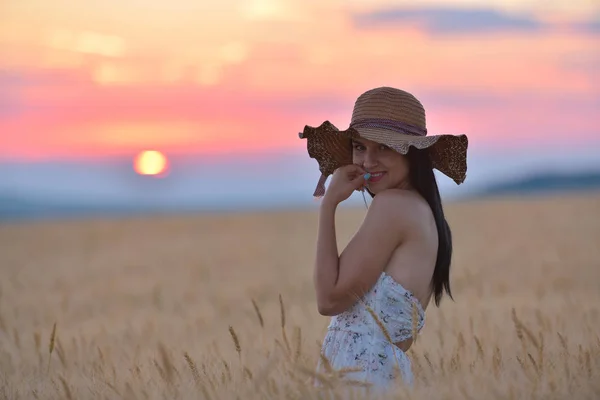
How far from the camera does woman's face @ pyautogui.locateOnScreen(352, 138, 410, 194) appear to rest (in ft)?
11.8

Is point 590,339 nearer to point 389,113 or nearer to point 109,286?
point 389,113

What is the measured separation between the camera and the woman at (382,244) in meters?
3.46

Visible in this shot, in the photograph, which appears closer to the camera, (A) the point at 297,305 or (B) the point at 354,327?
(B) the point at 354,327

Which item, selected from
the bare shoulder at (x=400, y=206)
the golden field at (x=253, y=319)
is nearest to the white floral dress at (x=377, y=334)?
the golden field at (x=253, y=319)

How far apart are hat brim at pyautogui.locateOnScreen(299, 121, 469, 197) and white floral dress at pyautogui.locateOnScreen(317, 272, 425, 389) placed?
543 mm

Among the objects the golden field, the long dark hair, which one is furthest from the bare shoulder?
the golden field

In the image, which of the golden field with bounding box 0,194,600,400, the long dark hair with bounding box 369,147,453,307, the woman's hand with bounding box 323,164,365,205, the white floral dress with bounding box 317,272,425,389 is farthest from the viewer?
the long dark hair with bounding box 369,147,453,307

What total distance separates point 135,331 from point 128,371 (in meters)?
2.75

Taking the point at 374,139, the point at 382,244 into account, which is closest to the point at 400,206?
the point at 382,244

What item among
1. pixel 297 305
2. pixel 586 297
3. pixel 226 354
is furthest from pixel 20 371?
pixel 586 297

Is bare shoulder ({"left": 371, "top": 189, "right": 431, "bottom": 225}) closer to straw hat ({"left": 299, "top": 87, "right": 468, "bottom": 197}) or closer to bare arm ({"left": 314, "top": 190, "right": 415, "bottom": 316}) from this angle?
bare arm ({"left": 314, "top": 190, "right": 415, "bottom": 316})

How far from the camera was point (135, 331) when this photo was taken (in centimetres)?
710

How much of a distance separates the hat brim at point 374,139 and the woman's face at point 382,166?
2.5 inches

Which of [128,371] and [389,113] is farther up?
[389,113]
